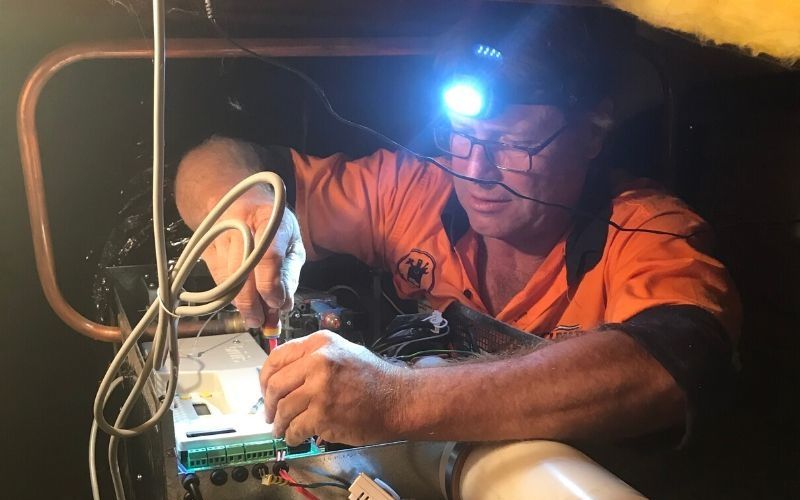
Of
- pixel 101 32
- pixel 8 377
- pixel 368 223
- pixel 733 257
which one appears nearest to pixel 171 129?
pixel 101 32

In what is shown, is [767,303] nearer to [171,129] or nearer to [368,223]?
[368,223]

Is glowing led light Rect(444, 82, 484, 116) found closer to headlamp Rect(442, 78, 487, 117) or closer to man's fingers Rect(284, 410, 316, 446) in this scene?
headlamp Rect(442, 78, 487, 117)

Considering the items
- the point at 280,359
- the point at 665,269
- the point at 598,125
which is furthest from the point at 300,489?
the point at 598,125

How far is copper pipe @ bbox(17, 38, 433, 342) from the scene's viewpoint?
1.10m

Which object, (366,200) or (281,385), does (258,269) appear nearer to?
(281,385)

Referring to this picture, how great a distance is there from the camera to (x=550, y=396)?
0.79 m

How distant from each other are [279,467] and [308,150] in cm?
76

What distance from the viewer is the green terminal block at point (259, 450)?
0.70 m

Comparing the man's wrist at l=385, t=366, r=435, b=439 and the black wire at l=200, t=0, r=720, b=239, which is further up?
the black wire at l=200, t=0, r=720, b=239

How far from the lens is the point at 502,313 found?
127cm

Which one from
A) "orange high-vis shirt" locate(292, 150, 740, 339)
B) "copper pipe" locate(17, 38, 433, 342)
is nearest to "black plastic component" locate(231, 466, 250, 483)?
"copper pipe" locate(17, 38, 433, 342)

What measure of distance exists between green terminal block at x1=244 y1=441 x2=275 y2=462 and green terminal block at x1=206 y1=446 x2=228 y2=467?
2 cm

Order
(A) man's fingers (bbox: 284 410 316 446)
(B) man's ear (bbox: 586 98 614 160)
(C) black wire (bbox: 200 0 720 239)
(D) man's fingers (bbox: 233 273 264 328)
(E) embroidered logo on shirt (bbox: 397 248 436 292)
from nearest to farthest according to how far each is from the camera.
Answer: (A) man's fingers (bbox: 284 410 316 446) → (D) man's fingers (bbox: 233 273 264 328) → (C) black wire (bbox: 200 0 720 239) → (B) man's ear (bbox: 586 98 614 160) → (E) embroidered logo on shirt (bbox: 397 248 436 292)

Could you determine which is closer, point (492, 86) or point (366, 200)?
point (492, 86)
